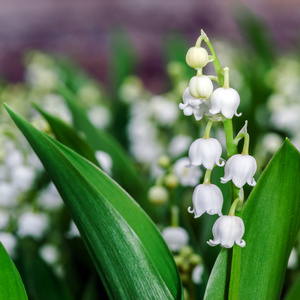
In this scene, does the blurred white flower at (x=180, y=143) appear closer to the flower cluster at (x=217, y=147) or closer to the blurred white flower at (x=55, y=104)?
the blurred white flower at (x=55, y=104)

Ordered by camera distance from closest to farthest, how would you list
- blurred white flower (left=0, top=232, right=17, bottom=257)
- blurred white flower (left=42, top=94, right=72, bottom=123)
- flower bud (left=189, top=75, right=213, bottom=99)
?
flower bud (left=189, top=75, right=213, bottom=99) → blurred white flower (left=0, top=232, right=17, bottom=257) → blurred white flower (left=42, top=94, right=72, bottom=123)

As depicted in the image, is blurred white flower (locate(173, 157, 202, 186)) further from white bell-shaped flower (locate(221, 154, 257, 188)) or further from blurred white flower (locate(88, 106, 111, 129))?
blurred white flower (locate(88, 106, 111, 129))

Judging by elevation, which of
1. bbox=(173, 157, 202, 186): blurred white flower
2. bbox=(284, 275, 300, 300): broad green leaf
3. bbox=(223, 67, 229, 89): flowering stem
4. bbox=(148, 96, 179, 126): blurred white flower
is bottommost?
bbox=(284, 275, 300, 300): broad green leaf

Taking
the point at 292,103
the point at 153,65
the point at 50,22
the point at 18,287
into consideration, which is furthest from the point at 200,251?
the point at 50,22

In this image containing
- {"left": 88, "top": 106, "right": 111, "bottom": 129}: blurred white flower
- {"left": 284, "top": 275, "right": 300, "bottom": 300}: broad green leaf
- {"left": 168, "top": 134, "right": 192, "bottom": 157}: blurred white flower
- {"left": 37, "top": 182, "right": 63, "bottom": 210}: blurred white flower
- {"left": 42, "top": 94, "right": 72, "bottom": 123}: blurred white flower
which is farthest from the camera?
{"left": 88, "top": 106, "right": 111, "bottom": 129}: blurred white flower

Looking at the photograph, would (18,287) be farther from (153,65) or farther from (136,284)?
(153,65)

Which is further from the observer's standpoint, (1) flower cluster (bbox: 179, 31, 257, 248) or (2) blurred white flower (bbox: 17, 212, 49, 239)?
(2) blurred white flower (bbox: 17, 212, 49, 239)

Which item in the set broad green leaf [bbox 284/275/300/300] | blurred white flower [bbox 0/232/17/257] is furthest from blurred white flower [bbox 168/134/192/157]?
broad green leaf [bbox 284/275/300/300]
